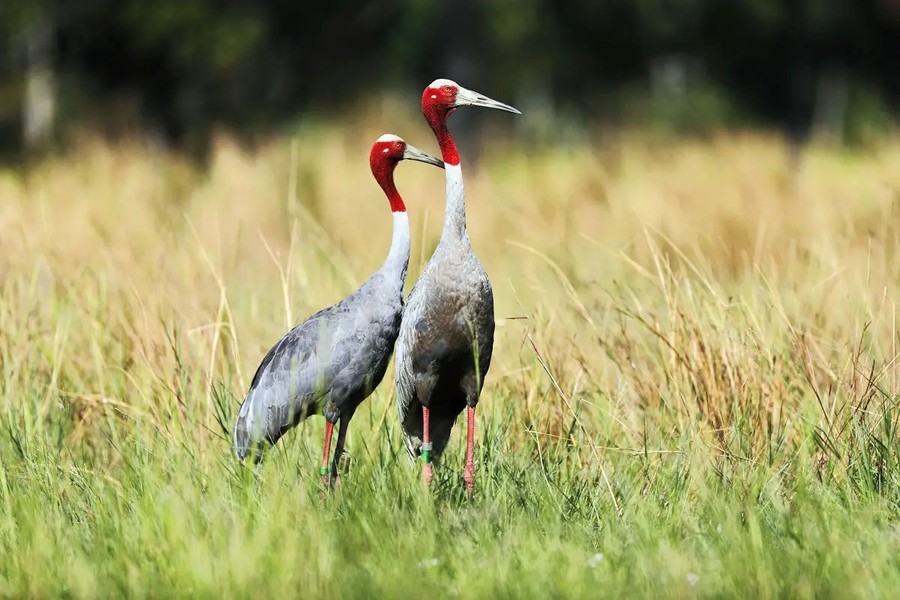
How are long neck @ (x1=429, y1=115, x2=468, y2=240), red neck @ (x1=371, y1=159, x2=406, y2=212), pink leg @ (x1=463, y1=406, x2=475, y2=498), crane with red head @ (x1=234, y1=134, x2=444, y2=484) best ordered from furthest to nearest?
1. red neck @ (x1=371, y1=159, x2=406, y2=212)
2. crane with red head @ (x1=234, y1=134, x2=444, y2=484)
3. pink leg @ (x1=463, y1=406, x2=475, y2=498)
4. long neck @ (x1=429, y1=115, x2=468, y2=240)

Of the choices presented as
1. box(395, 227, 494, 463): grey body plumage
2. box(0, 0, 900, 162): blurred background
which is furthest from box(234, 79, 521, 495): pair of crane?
box(0, 0, 900, 162): blurred background

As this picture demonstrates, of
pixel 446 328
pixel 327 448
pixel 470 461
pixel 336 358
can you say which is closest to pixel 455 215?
pixel 446 328

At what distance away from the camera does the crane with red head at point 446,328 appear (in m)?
3.78

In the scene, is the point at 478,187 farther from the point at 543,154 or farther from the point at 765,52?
the point at 765,52

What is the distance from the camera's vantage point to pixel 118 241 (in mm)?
6742

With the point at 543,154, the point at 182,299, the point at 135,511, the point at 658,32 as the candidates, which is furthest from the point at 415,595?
the point at 658,32

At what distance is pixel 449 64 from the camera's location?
47.9 ft

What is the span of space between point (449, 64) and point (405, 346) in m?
10.9

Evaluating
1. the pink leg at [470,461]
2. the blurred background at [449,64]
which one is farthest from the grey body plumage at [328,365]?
the blurred background at [449,64]

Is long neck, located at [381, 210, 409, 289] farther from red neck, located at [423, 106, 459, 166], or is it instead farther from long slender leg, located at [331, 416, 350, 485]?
long slender leg, located at [331, 416, 350, 485]

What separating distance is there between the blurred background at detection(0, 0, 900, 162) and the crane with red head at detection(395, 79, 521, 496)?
340 inches

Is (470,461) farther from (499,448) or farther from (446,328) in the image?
(446,328)

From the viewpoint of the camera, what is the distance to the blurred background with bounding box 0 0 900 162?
16.4m

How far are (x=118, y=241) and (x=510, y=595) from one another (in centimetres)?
397
